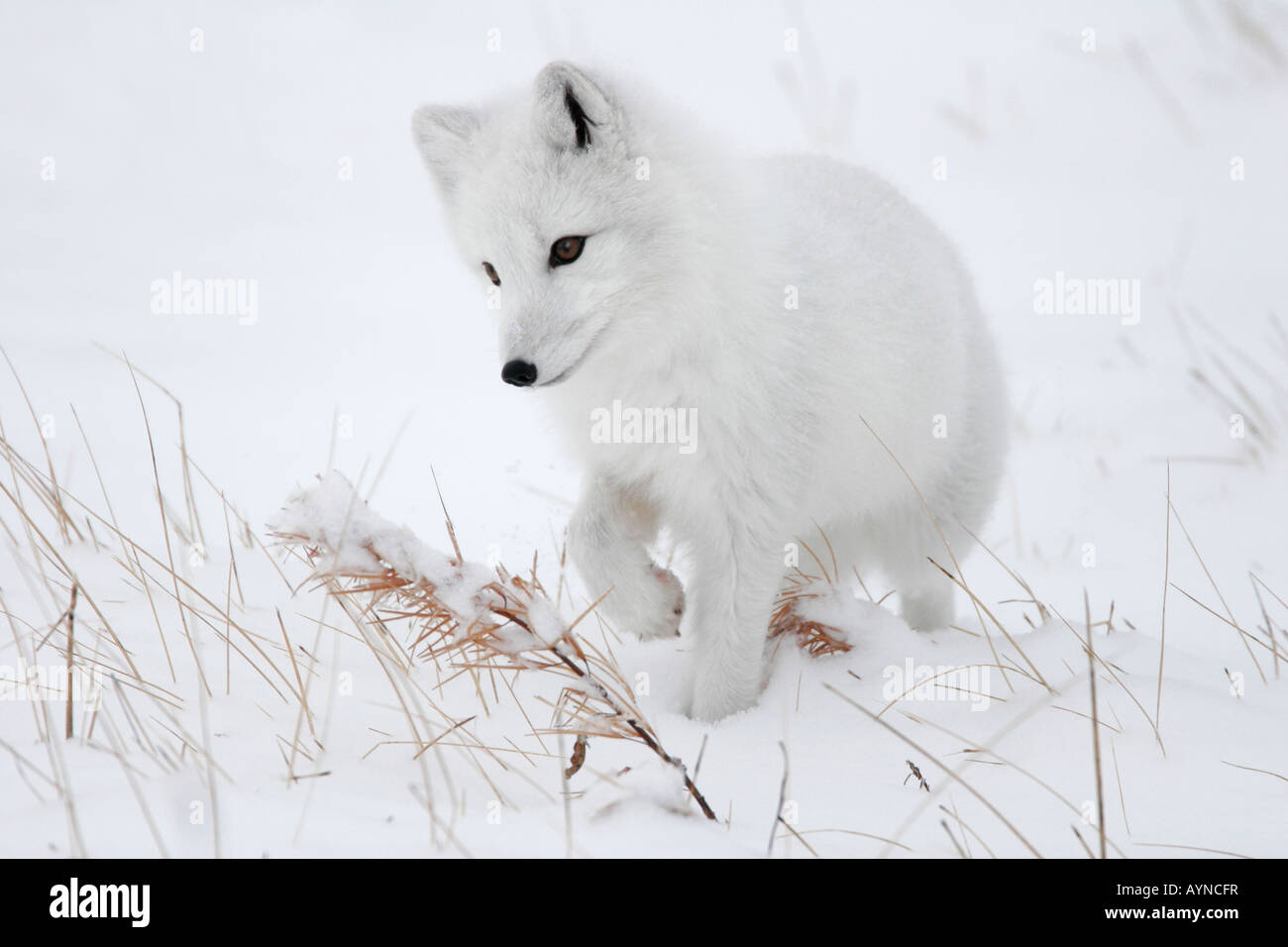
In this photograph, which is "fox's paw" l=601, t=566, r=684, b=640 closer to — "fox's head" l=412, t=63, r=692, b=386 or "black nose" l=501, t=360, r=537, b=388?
"fox's head" l=412, t=63, r=692, b=386

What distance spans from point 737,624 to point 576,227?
1.11m

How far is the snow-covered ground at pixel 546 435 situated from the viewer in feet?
6.45

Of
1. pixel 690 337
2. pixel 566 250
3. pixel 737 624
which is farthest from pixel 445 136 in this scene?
pixel 737 624

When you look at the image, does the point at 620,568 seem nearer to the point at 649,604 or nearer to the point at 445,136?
the point at 649,604

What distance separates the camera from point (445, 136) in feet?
9.59

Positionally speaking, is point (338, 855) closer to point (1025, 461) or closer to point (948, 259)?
point (948, 259)

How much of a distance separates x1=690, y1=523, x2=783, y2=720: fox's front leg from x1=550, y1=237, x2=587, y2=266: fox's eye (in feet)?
2.68

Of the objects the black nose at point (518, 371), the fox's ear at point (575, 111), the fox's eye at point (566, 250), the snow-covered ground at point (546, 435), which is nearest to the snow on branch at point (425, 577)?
the snow-covered ground at point (546, 435)

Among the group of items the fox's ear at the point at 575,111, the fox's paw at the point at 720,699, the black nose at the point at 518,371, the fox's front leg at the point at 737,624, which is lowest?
the fox's paw at the point at 720,699

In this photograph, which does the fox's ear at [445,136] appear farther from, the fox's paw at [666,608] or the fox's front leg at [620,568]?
the fox's paw at [666,608]

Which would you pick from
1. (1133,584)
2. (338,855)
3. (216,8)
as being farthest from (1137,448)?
(216,8)

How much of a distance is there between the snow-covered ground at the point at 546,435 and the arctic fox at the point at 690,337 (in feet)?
1.01

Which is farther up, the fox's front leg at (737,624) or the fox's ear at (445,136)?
the fox's ear at (445,136)

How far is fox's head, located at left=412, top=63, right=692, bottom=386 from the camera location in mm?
2508
